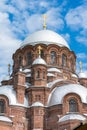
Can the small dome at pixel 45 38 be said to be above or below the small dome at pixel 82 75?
above

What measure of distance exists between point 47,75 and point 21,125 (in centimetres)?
682

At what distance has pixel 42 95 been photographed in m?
28.0

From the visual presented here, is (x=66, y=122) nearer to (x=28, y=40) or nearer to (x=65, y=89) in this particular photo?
(x=65, y=89)

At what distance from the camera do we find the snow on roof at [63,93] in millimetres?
27031

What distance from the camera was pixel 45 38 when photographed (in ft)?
113

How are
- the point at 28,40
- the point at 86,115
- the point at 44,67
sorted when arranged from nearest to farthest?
the point at 86,115, the point at 44,67, the point at 28,40

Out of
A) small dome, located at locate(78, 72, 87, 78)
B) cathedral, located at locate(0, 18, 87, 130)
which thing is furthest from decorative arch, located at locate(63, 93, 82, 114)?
small dome, located at locate(78, 72, 87, 78)

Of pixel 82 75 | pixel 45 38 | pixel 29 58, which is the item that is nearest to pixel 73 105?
pixel 29 58

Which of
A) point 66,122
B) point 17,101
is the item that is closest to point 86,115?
point 66,122

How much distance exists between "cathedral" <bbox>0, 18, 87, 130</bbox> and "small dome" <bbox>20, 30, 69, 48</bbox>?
281 mm

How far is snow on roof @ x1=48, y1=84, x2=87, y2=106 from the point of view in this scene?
27.0 metres

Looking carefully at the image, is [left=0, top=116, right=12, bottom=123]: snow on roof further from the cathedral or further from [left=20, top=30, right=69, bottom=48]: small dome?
[left=20, top=30, right=69, bottom=48]: small dome

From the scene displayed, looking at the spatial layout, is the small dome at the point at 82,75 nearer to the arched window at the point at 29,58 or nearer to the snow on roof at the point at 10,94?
the arched window at the point at 29,58

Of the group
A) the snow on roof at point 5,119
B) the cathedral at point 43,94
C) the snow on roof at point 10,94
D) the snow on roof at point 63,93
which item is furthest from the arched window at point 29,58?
the snow on roof at point 5,119
